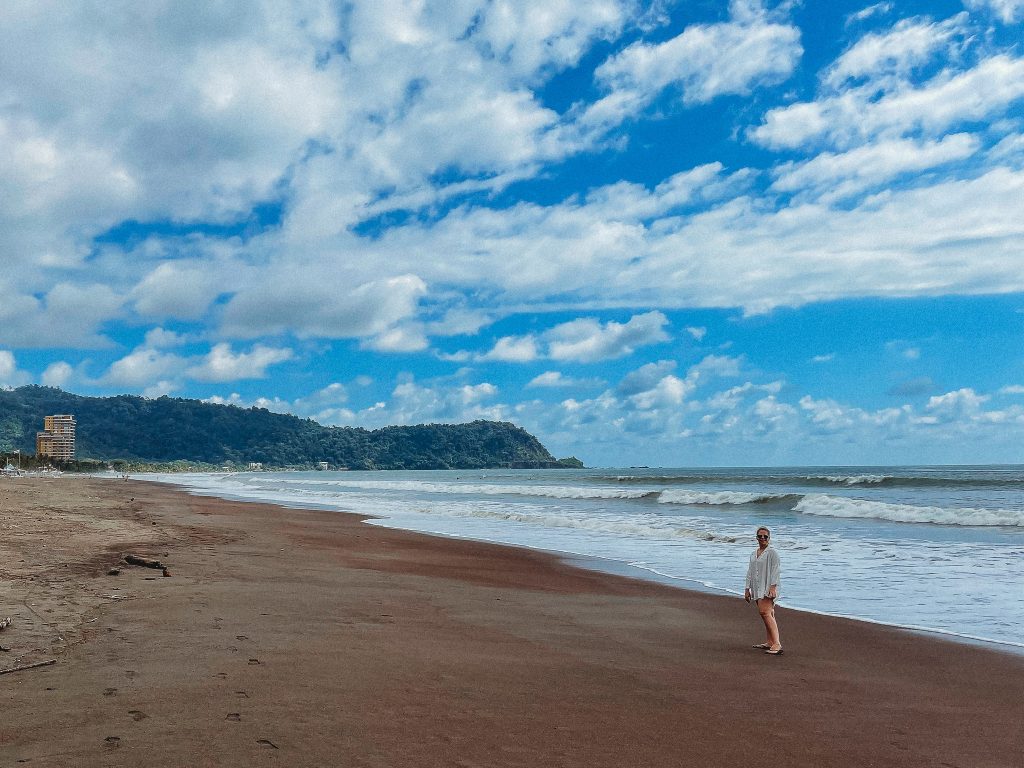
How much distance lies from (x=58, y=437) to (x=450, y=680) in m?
200

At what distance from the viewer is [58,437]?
176 metres

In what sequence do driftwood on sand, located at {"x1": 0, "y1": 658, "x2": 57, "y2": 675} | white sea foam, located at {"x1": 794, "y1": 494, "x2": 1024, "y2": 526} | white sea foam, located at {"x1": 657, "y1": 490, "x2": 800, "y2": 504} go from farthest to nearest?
white sea foam, located at {"x1": 657, "y1": 490, "x2": 800, "y2": 504}
white sea foam, located at {"x1": 794, "y1": 494, "x2": 1024, "y2": 526}
driftwood on sand, located at {"x1": 0, "y1": 658, "x2": 57, "y2": 675}

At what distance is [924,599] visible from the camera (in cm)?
1158

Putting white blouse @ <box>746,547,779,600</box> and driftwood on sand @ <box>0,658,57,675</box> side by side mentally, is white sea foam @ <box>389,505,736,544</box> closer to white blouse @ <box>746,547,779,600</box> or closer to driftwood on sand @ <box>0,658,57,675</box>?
white blouse @ <box>746,547,779,600</box>

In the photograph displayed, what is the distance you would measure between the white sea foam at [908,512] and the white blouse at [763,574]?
22.1 m

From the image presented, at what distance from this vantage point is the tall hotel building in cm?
16975

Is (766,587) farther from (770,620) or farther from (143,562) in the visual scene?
(143,562)

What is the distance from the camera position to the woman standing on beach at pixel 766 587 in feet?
26.4

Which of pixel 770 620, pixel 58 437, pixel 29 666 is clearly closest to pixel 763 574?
pixel 770 620

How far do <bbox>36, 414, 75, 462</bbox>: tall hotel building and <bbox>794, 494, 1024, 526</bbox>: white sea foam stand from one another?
6648 inches

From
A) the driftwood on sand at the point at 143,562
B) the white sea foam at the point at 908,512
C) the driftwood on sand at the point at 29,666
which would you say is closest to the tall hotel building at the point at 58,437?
the white sea foam at the point at 908,512

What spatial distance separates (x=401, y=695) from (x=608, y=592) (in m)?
7.17

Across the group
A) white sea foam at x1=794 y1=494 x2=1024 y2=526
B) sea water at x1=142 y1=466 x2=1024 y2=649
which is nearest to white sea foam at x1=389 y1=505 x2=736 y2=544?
sea water at x1=142 y1=466 x2=1024 y2=649

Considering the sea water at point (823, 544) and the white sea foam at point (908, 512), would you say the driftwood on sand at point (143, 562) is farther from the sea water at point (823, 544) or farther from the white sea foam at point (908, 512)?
the white sea foam at point (908, 512)
